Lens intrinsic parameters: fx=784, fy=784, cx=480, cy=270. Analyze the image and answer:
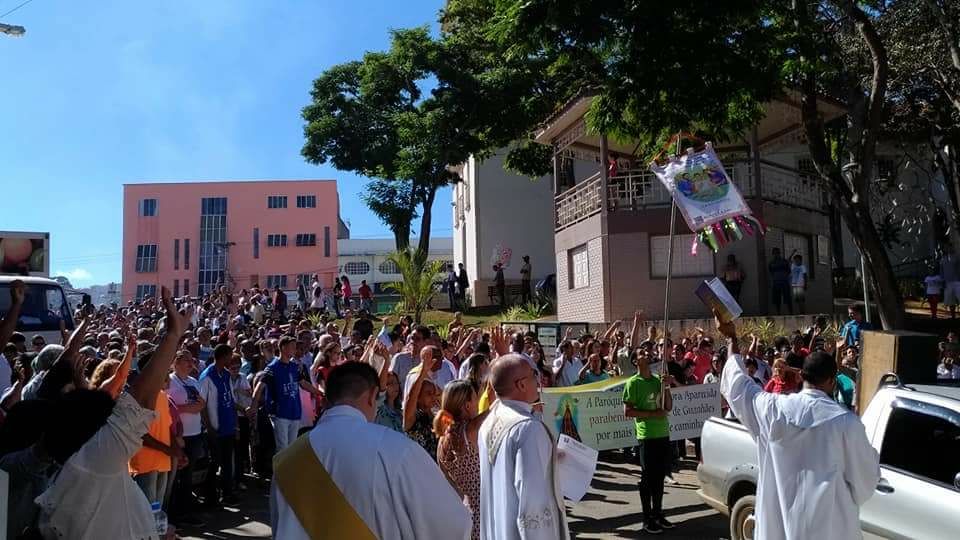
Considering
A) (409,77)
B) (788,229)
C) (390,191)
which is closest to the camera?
(788,229)

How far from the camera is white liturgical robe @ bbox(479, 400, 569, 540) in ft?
14.0

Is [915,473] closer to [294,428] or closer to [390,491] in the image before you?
[390,491]

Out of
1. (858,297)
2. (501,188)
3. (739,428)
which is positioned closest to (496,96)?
(501,188)

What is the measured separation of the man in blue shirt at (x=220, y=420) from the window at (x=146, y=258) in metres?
65.1

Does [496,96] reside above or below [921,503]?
above

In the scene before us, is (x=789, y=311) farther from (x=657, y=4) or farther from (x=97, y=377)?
(x=97, y=377)

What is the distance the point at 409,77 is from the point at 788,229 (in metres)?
16.6

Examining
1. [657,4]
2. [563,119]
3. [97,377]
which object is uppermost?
[563,119]

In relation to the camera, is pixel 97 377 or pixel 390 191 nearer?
pixel 97 377

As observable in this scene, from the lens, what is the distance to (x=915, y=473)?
207 inches

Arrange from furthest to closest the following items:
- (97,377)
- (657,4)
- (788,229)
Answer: (788,229)
(657,4)
(97,377)

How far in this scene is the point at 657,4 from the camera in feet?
38.8

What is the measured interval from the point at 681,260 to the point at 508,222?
47.9 ft

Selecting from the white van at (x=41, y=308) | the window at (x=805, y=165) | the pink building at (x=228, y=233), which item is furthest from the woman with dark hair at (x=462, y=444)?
the pink building at (x=228, y=233)
